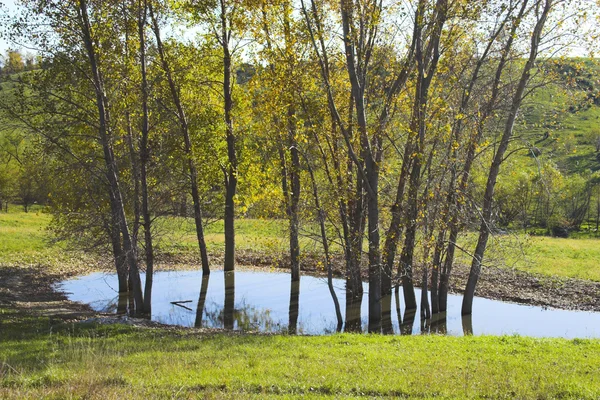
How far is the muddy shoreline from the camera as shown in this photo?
21.3 metres

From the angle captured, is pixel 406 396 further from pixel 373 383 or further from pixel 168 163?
pixel 168 163

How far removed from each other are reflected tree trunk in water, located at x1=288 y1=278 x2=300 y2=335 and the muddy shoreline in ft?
5.38

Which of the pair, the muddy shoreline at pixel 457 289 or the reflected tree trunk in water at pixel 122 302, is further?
the reflected tree trunk in water at pixel 122 302

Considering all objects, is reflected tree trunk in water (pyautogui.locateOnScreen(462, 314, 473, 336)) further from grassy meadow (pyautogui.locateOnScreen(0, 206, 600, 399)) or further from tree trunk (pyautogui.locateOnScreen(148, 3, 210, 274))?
tree trunk (pyautogui.locateOnScreen(148, 3, 210, 274))

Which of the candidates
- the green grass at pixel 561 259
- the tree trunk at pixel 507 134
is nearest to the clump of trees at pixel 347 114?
the tree trunk at pixel 507 134

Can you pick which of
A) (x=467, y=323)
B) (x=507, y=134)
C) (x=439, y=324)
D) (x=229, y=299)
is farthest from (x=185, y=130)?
(x=467, y=323)

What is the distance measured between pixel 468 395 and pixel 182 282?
876 inches

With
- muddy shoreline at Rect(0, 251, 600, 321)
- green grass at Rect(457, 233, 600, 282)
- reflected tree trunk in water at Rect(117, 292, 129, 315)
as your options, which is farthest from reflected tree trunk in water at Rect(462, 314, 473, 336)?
reflected tree trunk in water at Rect(117, 292, 129, 315)

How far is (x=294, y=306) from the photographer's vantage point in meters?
23.9

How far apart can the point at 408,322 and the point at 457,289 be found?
7.67 meters

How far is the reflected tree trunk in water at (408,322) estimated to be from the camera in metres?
19.8

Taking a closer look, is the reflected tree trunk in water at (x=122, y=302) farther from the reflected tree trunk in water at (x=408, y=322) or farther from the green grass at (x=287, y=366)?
the reflected tree trunk in water at (x=408, y=322)

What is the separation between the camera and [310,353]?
1220 cm

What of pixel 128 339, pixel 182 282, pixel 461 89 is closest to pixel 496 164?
pixel 461 89
